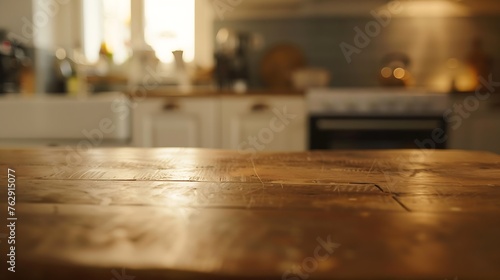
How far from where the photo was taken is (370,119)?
2125 millimetres

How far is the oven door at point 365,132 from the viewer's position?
210 centimetres

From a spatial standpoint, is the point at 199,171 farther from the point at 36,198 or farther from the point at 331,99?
the point at 331,99

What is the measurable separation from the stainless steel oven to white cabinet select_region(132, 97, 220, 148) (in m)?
0.48

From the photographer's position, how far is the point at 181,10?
111 inches

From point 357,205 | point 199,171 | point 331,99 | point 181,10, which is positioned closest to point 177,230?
point 357,205

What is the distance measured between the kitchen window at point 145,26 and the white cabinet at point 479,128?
1538 mm

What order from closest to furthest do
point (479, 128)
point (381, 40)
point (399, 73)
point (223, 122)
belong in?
point (479, 128) < point (223, 122) < point (399, 73) < point (381, 40)

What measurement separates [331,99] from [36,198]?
1.76m

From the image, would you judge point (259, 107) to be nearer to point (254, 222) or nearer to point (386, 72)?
point (386, 72)

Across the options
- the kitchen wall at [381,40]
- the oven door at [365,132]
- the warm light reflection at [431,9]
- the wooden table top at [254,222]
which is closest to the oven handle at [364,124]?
the oven door at [365,132]

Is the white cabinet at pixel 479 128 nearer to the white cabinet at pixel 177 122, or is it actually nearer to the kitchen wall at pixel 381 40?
the kitchen wall at pixel 381 40

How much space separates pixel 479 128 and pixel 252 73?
49.7 inches

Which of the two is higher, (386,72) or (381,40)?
(381,40)

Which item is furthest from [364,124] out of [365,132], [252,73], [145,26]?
[145,26]
